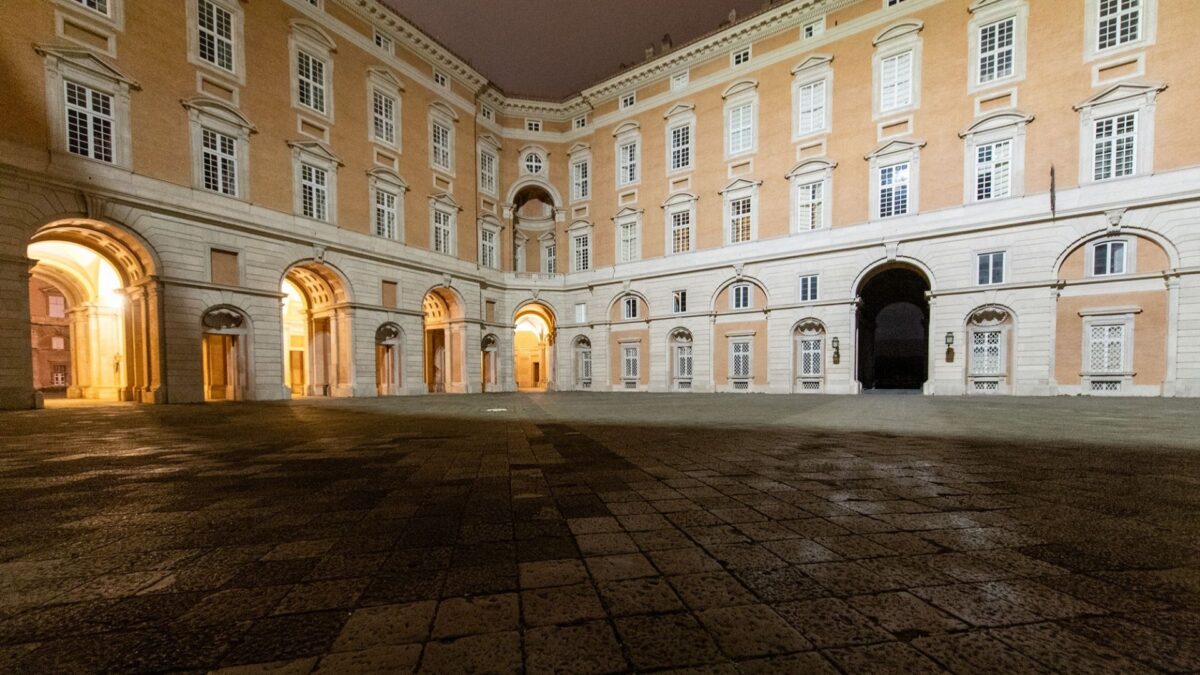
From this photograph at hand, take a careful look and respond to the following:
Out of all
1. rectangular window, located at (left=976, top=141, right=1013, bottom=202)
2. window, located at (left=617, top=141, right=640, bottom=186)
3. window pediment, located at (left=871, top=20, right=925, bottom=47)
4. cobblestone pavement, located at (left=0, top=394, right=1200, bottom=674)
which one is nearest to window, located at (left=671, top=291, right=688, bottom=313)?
window, located at (left=617, top=141, right=640, bottom=186)

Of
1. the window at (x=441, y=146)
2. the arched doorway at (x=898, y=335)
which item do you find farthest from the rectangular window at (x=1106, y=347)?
the window at (x=441, y=146)

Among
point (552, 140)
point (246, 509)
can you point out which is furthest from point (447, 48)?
point (246, 509)

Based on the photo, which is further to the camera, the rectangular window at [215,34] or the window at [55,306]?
the window at [55,306]

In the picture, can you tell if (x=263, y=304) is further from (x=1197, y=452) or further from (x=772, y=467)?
(x=1197, y=452)

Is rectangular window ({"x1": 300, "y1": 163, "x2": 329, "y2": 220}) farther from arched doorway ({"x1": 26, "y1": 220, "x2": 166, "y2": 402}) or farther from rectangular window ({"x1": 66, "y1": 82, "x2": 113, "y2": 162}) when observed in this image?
arched doorway ({"x1": 26, "y1": 220, "x2": 166, "y2": 402})

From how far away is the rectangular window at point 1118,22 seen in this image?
17344 millimetres

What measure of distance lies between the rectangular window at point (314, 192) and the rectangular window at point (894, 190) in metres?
27.1

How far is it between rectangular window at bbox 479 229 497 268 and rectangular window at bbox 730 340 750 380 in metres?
16.4

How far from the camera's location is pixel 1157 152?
17.0 metres

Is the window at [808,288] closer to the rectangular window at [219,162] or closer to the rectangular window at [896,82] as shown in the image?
the rectangular window at [896,82]

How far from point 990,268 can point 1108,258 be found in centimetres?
363

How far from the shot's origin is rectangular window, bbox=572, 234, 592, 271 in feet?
101

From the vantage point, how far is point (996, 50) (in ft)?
64.4

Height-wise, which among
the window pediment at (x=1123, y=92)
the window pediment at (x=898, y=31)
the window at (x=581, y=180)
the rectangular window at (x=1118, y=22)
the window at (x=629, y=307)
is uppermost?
the window pediment at (x=898, y=31)
